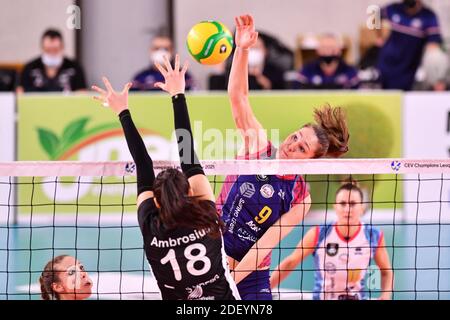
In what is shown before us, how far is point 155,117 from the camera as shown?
1138cm

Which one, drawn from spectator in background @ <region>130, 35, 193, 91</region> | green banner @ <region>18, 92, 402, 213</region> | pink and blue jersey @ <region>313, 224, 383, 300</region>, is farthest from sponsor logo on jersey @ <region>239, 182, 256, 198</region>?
spectator in background @ <region>130, 35, 193, 91</region>

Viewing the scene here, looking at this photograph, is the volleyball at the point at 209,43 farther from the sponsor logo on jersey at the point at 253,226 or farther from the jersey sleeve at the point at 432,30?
the jersey sleeve at the point at 432,30

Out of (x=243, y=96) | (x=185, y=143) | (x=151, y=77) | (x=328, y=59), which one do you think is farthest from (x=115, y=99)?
(x=328, y=59)

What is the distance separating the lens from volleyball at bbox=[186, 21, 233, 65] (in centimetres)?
641

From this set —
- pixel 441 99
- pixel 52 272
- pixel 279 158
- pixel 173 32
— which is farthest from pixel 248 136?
pixel 173 32

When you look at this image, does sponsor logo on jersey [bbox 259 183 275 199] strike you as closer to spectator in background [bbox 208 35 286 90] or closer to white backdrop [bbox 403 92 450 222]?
white backdrop [bbox 403 92 450 222]

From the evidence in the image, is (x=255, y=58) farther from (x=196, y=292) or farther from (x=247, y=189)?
(x=196, y=292)

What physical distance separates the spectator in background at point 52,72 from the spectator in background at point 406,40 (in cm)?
431

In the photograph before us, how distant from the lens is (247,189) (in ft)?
19.5

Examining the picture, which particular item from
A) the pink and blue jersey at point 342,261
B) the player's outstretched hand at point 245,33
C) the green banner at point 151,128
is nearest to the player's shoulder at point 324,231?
the pink and blue jersey at point 342,261

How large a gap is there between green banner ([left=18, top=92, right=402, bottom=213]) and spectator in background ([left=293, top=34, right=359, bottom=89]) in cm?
142

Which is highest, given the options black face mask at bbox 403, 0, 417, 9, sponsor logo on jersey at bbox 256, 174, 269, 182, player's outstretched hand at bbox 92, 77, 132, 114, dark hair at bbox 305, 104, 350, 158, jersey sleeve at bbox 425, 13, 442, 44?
black face mask at bbox 403, 0, 417, 9

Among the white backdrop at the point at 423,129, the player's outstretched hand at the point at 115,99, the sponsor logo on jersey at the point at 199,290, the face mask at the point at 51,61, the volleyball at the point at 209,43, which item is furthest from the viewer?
the face mask at the point at 51,61

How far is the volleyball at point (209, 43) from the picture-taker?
21.0 feet
